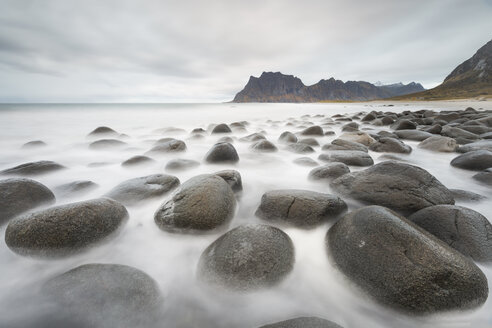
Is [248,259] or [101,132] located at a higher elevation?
[101,132]

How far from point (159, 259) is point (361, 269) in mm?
1377

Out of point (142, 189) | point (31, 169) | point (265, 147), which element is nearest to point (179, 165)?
point (142, 189)

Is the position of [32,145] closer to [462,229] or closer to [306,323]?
[306,323]

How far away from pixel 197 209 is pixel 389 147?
4054mm

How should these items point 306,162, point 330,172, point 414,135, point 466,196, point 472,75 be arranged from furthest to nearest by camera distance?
point 472,75 < point 414,135 < point 306,162 < point 330,172 < point 466,196

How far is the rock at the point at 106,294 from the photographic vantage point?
1.11m

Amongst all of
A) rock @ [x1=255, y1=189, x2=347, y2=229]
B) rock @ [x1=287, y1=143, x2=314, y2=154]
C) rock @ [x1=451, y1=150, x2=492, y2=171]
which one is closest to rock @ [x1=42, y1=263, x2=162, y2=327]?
rock @ [x1=255, y1=189, x2=347, y2=229]

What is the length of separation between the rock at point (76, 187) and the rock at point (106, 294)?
152 centimetres

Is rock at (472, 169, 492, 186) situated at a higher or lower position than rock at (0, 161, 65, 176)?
lower

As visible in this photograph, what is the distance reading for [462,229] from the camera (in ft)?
4.85

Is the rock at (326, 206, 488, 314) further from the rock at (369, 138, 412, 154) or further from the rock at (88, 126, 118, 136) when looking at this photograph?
the rock at (88, 126, 118, 136)

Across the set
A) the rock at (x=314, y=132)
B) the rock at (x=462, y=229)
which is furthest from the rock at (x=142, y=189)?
the rock at (x=314, y=132)

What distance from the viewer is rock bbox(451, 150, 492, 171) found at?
9.38 feet

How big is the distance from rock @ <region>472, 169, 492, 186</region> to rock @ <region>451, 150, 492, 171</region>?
12.8 inches
